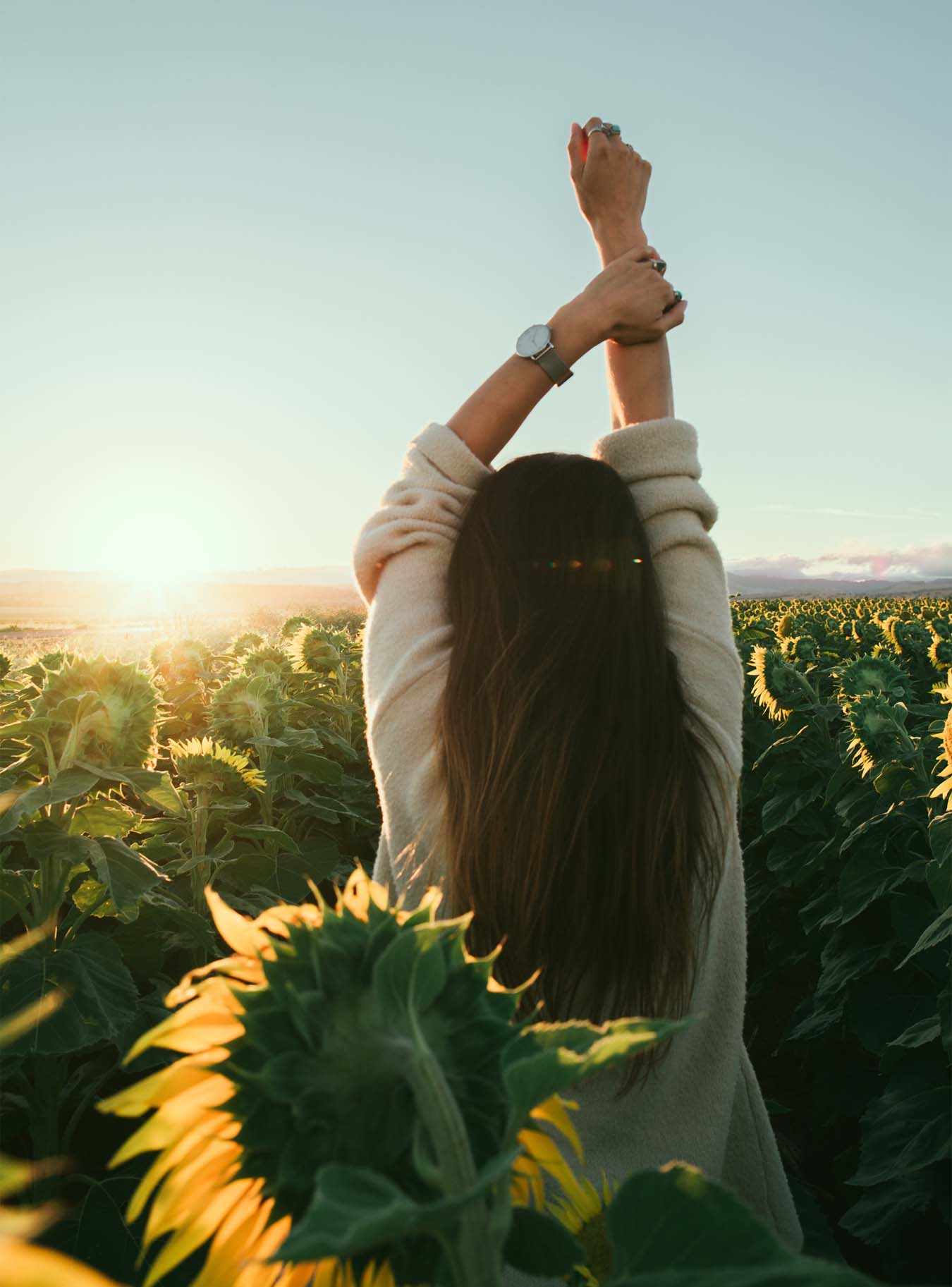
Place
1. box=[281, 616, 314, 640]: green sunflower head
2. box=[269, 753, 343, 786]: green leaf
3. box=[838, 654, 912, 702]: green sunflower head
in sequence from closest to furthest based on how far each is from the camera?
box=[269, 753, 343, 786]: green leaf → box=[838, 654, 912, 702]: green sunflower head → box=[281, 616, 314, 640]: green sunflower head

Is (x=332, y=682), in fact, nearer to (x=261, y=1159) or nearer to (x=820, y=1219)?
(x=820, y=1219)

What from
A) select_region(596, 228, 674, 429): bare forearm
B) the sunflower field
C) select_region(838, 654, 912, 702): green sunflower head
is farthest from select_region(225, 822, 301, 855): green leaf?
select_region(838, 654, 912, 702): green sunflower head

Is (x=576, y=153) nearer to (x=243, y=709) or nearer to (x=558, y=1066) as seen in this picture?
(x=558, y=1066)

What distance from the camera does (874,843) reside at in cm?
342

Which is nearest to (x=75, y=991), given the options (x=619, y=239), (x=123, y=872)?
(x=123, y=872)

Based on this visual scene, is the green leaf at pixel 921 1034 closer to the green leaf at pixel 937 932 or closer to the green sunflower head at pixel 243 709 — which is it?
the green leaf at pixel 937 932

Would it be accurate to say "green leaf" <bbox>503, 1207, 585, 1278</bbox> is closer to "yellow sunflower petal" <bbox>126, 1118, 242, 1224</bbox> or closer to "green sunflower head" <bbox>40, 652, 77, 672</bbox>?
"yellow sunflower petal" <bbox>126, 1118, 242, 1224</bbox>

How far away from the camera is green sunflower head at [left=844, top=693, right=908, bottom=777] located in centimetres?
345

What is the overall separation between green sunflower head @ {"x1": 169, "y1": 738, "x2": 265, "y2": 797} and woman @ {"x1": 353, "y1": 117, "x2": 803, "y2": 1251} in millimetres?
1508

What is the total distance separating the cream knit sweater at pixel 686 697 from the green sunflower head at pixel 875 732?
1837 millimetres

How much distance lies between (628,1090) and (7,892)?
5.52 feet

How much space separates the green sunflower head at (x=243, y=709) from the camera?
4351 millimetres

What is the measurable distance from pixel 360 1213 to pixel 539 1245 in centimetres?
15

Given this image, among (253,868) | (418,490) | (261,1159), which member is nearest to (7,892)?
(253,868)
